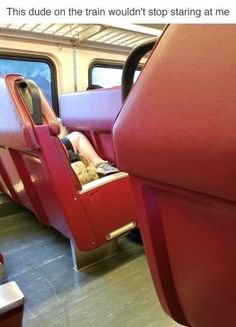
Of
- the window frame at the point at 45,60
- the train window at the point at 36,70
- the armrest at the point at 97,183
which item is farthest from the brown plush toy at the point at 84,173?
the window frame at the point at 45,60

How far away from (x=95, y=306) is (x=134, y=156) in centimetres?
113

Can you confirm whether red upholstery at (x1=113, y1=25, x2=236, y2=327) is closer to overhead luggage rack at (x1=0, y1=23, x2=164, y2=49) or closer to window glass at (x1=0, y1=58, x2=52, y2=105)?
overhead luggage rack at (x1=0, y1=23, x2=164, y2=49)

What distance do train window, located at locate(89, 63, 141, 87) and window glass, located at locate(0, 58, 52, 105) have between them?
1.62ft

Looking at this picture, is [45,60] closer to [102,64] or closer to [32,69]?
[32,69]

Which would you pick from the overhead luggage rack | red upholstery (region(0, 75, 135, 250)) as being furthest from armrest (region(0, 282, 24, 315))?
the overhead luggage rack

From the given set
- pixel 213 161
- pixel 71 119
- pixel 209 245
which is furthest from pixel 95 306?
pixel 71 119

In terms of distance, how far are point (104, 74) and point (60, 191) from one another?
7.32 feet

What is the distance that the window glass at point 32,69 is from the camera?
2.57 m

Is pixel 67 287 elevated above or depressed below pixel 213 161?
below

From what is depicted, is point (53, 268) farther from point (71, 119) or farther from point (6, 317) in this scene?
point (71, 119)

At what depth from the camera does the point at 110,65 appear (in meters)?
3.33

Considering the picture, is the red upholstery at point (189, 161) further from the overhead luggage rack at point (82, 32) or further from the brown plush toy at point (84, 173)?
the overhead luggage rack at point (82, 32)

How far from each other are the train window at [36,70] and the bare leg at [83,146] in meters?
0.46

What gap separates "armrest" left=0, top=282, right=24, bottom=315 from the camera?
0.75m
